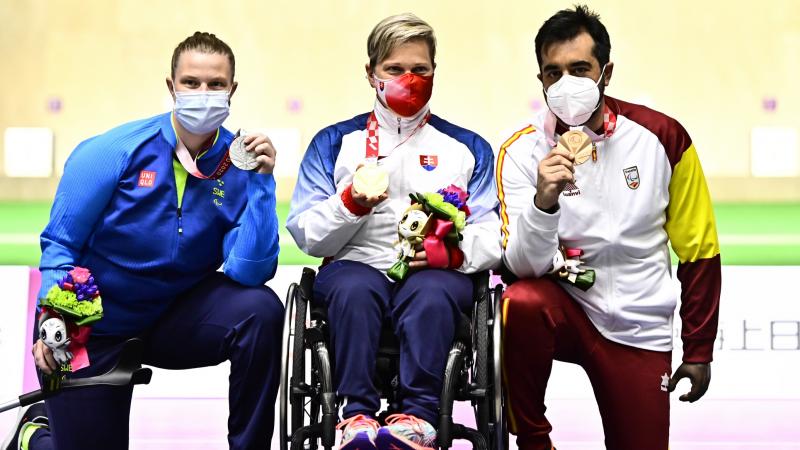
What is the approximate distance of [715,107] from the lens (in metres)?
5.99

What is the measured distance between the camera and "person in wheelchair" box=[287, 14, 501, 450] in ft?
9.68

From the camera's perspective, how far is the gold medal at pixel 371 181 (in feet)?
10.2

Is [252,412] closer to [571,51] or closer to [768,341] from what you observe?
[571,51]

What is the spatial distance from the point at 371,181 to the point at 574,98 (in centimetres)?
63

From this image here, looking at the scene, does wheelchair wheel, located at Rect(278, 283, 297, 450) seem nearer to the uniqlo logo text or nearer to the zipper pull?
the zipper pull

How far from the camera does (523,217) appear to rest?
315cm

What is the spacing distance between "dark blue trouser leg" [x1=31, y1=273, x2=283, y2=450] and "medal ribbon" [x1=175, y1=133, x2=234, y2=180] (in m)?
0.33

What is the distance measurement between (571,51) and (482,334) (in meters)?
0.88

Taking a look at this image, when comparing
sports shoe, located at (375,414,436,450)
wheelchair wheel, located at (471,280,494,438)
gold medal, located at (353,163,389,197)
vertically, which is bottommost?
sports shoe, located at (375,414,436,450)

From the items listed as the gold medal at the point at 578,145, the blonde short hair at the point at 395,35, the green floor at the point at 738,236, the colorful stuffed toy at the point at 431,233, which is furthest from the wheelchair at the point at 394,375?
the green floor at the point at 738,236

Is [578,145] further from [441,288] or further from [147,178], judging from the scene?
[147,178]

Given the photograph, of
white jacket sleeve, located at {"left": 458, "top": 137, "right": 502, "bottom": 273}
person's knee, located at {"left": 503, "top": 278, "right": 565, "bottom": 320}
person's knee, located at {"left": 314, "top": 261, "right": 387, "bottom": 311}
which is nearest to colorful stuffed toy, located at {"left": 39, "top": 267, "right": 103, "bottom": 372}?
person's knee, located at {"left": 314, "top": 261, "right": 387, "bottom": 311}

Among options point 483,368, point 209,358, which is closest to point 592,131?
point 483,368

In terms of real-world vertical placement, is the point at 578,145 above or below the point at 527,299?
above
